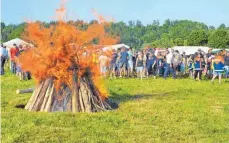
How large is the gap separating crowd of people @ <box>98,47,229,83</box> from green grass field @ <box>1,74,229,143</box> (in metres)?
11.6

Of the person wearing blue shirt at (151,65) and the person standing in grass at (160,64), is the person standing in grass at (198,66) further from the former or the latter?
the person wearing blue shirt at (151,65)

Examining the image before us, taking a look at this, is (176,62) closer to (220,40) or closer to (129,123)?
(129,123)

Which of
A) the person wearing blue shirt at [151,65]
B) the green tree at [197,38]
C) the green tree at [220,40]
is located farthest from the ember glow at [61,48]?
the green tree at [197,38]

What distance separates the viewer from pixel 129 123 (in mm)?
11891

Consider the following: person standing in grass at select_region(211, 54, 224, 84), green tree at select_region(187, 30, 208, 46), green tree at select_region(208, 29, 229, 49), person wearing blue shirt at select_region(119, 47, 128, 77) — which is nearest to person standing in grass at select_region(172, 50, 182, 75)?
person wearing blue shirt at select_region(119, 47, 128, 77)

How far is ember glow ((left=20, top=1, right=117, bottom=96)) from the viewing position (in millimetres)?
14016

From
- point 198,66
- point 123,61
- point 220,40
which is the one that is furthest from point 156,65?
point 220,40

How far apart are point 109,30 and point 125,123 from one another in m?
3.67

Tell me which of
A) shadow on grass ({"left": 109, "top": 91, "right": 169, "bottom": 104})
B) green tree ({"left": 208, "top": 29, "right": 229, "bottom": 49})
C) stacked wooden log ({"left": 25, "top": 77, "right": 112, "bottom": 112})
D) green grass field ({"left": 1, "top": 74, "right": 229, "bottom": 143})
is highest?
green tree ({"left": 208, "top": 29, "right": 229, "bottom": 49})

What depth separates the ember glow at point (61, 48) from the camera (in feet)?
46.0

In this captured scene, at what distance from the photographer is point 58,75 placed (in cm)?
1386

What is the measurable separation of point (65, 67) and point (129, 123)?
3.12 metres

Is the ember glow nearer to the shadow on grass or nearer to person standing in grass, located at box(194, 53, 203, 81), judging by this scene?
the shadow on grass

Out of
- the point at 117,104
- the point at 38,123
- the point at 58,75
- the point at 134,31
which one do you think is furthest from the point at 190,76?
the point at 134,31
